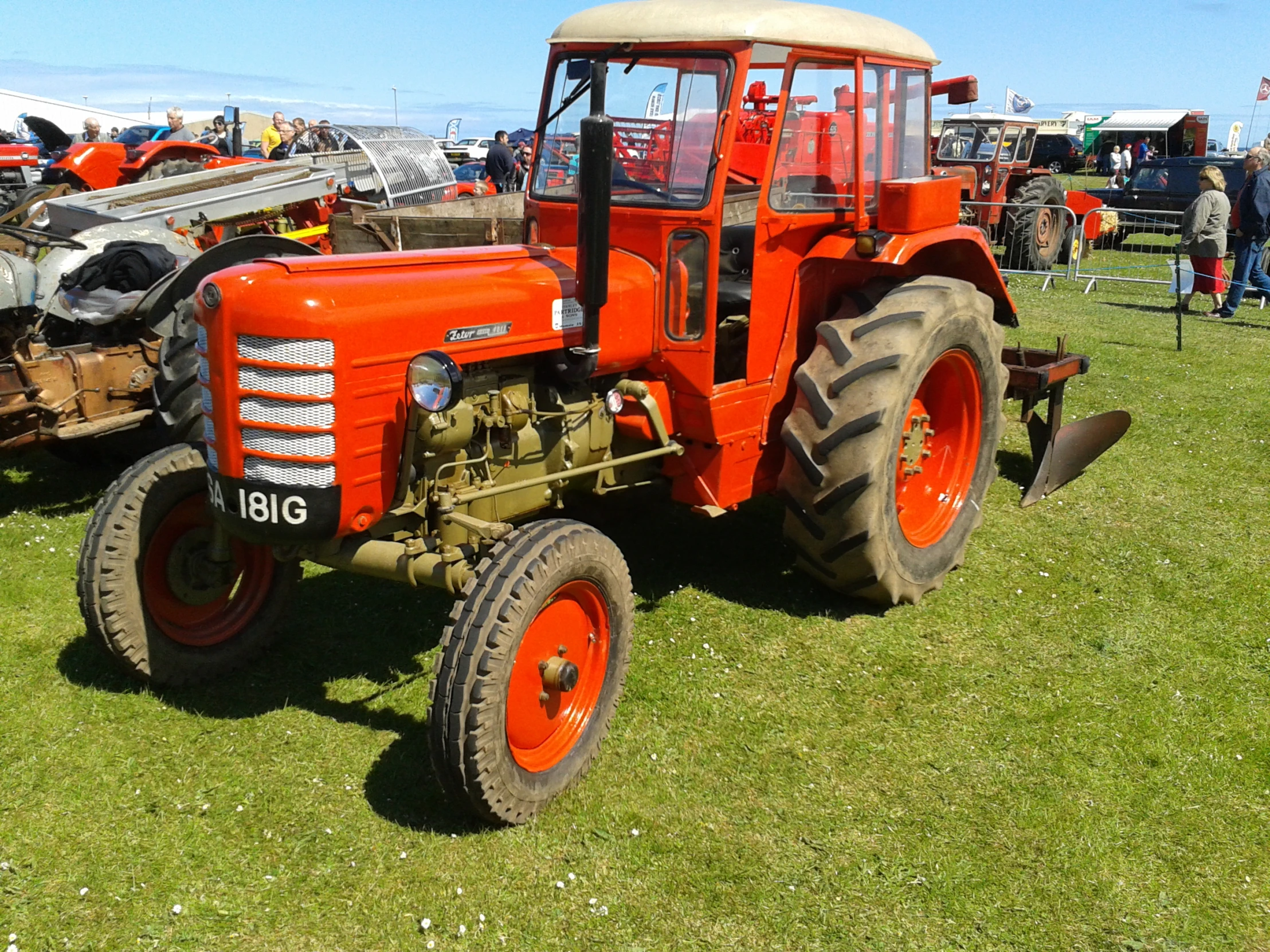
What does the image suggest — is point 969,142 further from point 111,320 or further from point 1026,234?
point 111,320

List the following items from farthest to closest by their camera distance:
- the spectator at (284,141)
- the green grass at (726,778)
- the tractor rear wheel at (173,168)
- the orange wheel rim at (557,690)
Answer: the spectator at (284,141), the tractor rear wheel at (173,168), the orange wheel rim at (557,690), the green grass at (726,778)

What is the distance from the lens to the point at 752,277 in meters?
3.98

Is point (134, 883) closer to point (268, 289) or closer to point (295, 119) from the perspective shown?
point (268, 289)

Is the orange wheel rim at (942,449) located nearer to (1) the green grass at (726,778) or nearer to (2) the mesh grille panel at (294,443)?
(1) the green grass at (726,778)

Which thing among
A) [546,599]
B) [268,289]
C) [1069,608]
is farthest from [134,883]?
[1069,608]

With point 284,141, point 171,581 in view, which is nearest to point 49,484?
point 171,581

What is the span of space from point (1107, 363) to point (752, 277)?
6083mm

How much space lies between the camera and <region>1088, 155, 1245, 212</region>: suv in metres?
18.6

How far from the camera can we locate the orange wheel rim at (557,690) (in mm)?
3176

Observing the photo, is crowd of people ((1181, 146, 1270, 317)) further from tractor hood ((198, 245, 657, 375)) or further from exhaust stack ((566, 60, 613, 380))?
exhaust stack ((566, 60, 613, 380))

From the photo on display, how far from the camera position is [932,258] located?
16.4 ft

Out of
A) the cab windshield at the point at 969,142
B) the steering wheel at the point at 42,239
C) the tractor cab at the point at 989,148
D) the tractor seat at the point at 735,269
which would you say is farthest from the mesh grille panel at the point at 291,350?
the cab windshield at the point at 969,142

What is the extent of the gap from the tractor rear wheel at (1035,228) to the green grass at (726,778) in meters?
10.2

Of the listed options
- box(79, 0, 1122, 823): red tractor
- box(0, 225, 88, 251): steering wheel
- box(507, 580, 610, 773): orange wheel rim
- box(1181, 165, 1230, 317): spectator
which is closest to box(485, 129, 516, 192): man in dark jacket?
box(1181, 165, 1230, 317): spectator
